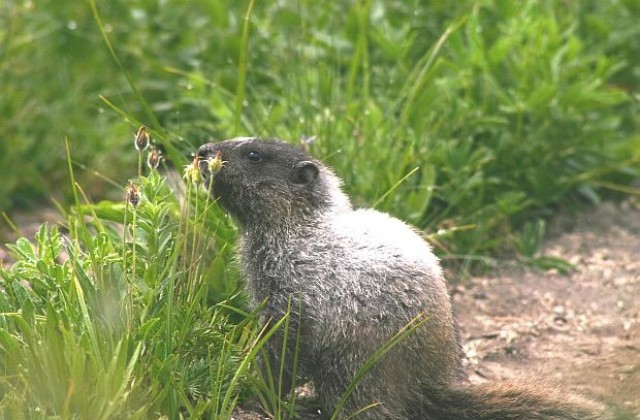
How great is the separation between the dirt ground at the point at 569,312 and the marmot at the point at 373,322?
1.12 feet

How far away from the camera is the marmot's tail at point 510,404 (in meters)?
4.08

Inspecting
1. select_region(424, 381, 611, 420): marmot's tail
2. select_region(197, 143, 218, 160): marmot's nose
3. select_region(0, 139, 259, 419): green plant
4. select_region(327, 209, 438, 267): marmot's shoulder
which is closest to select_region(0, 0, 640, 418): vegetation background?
select_region(0, 139, 259, 419): green plant

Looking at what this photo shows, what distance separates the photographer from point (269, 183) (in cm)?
471

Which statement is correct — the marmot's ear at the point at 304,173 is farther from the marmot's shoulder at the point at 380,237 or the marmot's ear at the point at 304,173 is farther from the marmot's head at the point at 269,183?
the marmot's shoulder at the point at 380,237

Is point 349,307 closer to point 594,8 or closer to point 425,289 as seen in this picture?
point 425,289

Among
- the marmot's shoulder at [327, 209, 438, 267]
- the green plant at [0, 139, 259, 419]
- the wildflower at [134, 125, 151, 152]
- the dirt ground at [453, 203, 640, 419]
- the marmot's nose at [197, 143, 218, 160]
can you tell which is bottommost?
the dirt ground at [453, 203, 640, 419]

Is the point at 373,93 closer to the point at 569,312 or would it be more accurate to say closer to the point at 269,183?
the point at 569,312

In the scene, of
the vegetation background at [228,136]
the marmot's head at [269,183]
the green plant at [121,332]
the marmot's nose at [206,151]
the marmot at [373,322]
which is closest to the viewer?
the green plant at [121,332]

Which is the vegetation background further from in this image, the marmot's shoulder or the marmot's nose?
the marmot's shoulder

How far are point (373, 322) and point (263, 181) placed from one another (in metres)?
0.88

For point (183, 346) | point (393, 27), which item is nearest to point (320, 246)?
point (183, 346)

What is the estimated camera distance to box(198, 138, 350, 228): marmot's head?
4.66 meters

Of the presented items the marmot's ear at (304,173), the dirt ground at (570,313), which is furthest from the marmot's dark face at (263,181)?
the dirt ground at (570,313)

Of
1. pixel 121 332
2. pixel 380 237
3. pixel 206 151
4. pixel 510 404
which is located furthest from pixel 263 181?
pixel 510 404
